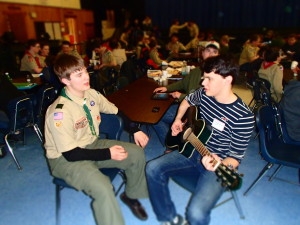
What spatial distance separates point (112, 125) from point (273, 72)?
2488mm

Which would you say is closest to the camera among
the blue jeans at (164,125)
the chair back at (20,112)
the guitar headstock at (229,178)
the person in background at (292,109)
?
the guitar headstock at (229,178)

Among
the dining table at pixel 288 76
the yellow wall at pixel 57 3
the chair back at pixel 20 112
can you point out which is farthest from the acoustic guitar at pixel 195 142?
the yellow wall at pixel 57 3

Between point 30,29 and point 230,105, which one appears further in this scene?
point 30,29

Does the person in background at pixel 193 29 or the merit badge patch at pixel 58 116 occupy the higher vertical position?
the person in background at pixel 193 29

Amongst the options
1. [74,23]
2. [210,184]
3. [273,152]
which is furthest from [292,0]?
[210,184]

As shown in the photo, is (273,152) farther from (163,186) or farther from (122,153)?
(122,153)

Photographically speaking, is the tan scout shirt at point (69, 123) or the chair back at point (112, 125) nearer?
the tan scout shirt at point (69, 123)

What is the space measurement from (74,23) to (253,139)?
11.1m

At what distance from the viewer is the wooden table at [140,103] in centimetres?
204

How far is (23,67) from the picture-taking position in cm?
445

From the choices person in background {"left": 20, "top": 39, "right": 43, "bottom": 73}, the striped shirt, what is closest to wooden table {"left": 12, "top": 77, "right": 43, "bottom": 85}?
person in background {"left": 20, "top": 39, "right": 43, "bottom": 73}

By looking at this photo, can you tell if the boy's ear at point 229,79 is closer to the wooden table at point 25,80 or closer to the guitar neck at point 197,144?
the guitar neck at point 197,144

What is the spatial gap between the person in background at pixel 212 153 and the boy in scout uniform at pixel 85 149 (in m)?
0.25

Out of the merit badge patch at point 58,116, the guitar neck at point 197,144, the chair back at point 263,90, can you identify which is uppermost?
the merit badge patch at point 58,116
